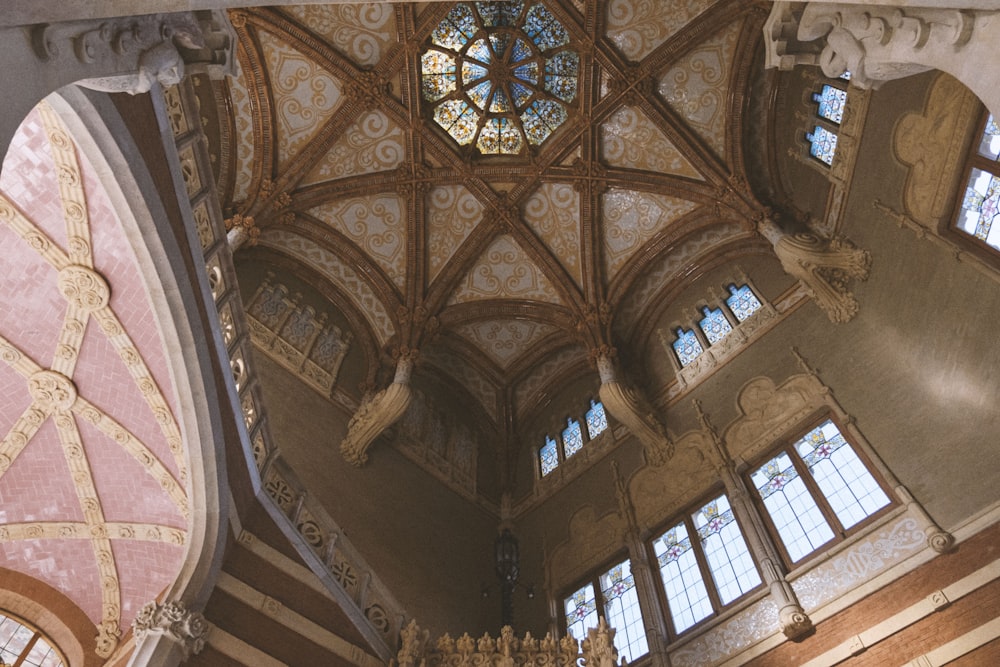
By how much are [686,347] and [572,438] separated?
321cm

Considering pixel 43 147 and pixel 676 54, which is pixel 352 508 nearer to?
pixel 43 147

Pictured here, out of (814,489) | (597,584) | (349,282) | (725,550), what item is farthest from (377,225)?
A: (814,489)

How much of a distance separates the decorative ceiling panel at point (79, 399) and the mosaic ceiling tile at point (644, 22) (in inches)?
433

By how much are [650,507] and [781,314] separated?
13.7 ft

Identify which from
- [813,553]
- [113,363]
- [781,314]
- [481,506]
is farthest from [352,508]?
[781,314]

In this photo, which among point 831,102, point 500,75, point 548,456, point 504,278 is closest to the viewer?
point 831,102

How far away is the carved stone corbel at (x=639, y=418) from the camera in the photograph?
510 inches

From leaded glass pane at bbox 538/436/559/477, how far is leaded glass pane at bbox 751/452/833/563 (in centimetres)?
507

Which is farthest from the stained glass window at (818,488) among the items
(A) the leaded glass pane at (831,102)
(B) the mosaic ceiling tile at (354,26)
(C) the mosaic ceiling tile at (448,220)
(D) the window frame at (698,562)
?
(B) the mosaic ceiling tile at (354,26)

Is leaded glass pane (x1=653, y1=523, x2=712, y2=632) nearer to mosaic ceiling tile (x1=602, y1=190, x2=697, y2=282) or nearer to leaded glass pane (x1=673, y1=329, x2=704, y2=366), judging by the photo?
leaded glass pane (x1=673, y1=329, x2=704, y2=366)

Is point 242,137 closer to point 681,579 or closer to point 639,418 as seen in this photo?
point 639,418

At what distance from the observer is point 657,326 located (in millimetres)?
→ 15867

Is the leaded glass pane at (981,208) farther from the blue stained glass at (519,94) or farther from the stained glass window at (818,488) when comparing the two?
the blue stained glass at (519,94)

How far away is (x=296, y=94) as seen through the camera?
14.6 meters
